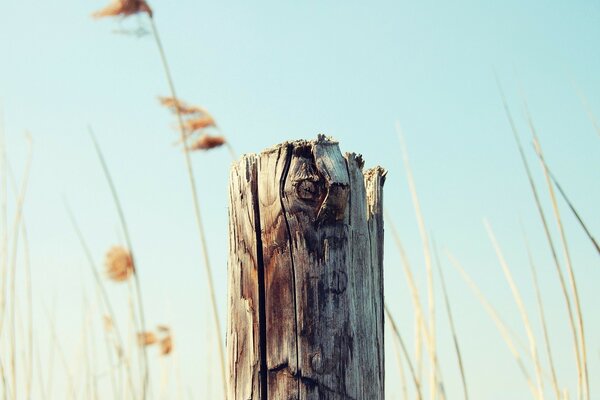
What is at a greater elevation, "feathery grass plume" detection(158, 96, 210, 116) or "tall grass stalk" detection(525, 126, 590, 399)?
"feathery grass plume" detection(158, 96, 210, 116)

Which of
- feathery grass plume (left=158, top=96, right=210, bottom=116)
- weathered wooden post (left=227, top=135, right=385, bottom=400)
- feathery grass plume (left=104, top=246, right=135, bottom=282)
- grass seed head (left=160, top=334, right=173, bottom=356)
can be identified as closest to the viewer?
weathered wooden post (left=227, top=135, right=385, bottom=400)

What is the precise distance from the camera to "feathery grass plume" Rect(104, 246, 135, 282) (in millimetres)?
2883

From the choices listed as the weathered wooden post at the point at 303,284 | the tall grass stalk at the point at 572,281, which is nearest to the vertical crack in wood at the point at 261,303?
the weathered wooden post at the point at 303,284

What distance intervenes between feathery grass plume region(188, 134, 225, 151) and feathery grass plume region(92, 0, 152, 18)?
57cm

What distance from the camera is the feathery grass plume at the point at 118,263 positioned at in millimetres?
2883

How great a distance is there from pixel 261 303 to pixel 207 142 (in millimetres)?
1648

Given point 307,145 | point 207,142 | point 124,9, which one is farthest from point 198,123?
point 307,145

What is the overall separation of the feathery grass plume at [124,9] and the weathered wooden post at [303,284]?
168 centimetres

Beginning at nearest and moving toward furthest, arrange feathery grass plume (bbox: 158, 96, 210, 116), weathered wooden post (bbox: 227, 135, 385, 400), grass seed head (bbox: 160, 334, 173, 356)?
weathered wooden post (bbox: 227, 135, 385, 400), feathery grass plume (bbox: 158, 96, 210, 116), grass seed head (bbox: 160, 334, 173, 356)

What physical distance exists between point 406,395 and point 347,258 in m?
1.20

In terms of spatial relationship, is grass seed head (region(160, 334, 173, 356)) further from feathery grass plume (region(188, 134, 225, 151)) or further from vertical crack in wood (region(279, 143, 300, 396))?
vertical crack in wood (region(279, 143, 300, 396))

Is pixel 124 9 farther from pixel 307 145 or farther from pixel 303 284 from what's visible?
pixel 303 284

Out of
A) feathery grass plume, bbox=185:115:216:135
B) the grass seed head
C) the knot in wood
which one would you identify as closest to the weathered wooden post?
the knot in wood

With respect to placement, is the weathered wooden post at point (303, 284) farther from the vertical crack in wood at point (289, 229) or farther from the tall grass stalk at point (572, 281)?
the tall grass stalk at point (572, 281)
